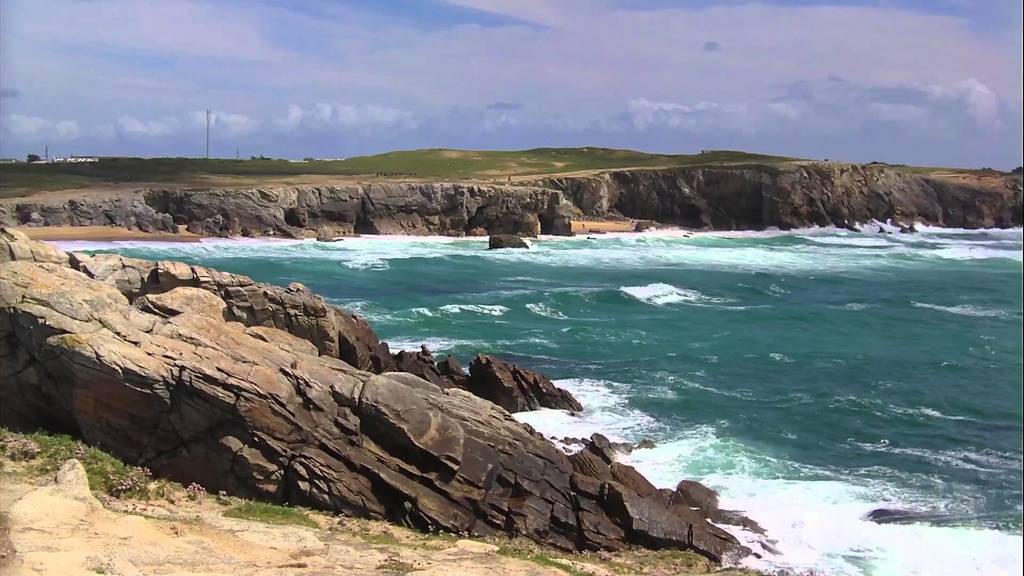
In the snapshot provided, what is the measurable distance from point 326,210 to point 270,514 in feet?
203

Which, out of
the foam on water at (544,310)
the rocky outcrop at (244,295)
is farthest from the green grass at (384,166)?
the foam on water at (544,310)

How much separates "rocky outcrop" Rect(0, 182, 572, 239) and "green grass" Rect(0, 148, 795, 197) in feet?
9.75

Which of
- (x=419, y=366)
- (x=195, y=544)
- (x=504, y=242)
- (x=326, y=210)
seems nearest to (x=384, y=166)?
(x=326, y=210)

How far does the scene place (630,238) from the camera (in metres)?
82.5

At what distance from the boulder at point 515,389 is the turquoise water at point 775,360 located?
652mm

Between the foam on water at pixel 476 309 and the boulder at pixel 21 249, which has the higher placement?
the boulder at pixel 21 249

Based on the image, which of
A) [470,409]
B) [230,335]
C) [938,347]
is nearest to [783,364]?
[938,347]

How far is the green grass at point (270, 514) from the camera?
14.0 m

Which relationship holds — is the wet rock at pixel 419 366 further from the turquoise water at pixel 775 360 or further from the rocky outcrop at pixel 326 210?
the rocky outcrop at pixel 326 210

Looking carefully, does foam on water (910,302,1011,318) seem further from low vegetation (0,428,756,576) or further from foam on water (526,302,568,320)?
low vegetation (0,428,756,576)

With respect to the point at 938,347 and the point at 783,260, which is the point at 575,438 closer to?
the point at 938,347

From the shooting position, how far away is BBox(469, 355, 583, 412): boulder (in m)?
26.0

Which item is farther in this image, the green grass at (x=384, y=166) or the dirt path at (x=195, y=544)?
the green grass at (x=384, y=166)

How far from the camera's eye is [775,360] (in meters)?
34.4
